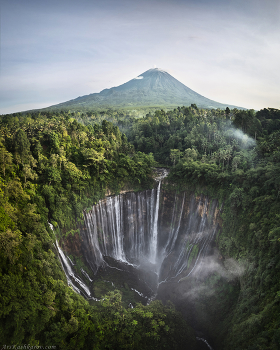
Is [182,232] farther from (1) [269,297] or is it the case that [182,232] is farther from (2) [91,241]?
(1) [269,297]

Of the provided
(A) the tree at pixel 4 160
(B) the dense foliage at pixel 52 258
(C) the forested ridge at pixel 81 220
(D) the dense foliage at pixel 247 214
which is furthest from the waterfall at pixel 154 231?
(A) the tree at pixel 4 160

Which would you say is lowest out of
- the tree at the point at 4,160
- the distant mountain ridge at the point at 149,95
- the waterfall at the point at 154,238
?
the waterfall at the point at 154,238

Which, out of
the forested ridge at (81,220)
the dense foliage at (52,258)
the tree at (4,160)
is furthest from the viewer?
the tree at (4,160)

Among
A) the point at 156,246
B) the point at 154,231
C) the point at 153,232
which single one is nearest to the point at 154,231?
the point at 154,231

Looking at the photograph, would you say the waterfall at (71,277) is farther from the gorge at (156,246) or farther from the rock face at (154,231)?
the rock face at (154,231)

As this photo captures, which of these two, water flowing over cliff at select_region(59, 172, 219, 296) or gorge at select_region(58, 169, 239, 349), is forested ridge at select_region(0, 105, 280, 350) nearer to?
gorge at select_region(58, 169, 239, 349)
